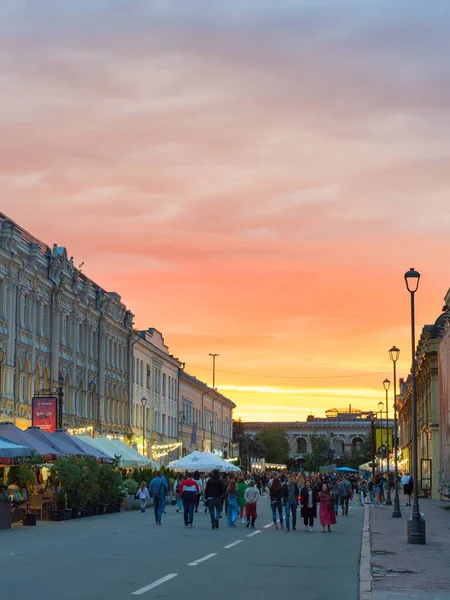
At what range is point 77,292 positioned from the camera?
61.4 metres

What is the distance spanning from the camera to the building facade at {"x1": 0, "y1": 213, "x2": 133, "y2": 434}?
1928 inches

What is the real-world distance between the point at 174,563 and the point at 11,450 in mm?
12959

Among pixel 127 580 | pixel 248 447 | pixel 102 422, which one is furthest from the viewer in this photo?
pixel 248 447

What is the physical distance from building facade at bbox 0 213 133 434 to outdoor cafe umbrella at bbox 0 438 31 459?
620 inches

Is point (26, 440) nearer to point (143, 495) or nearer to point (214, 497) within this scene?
point (214, 497)

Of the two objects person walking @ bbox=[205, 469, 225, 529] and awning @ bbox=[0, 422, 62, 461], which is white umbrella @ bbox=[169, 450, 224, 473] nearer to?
awning @ bbox=[0, 422, 62, 461]

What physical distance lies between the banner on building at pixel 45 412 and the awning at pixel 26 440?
9104 mm

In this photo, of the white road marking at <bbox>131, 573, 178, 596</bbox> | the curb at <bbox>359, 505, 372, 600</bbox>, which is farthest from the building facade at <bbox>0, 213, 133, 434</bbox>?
the white road marking at <bbox>131, 573, 178, 596</bbox>

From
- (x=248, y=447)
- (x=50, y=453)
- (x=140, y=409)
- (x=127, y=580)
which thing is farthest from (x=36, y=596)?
(x=248, y=447)

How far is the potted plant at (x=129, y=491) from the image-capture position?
4786 centimetres

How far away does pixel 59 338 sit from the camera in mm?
57844

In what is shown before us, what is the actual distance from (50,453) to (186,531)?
7.15 m

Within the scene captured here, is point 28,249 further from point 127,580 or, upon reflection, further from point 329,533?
point 127,580

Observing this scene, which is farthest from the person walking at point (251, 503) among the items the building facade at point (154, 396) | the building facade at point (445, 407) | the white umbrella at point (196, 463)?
the building facade at point (154, 396)
